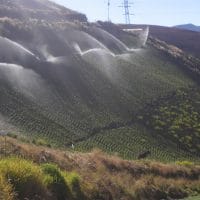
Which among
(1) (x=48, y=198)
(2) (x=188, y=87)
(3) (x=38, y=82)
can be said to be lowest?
(2) (x=188, y=87)

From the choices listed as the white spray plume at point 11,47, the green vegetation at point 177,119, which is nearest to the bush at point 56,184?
the green vegetation at point 177,119

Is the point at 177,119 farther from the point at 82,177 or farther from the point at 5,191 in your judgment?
the point at 5,191

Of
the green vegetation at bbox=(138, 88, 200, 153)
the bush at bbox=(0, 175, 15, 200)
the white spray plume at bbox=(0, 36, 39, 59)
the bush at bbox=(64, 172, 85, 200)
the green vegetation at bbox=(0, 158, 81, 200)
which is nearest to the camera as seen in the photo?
the bush at bbox=(0, 175, 15, 200)

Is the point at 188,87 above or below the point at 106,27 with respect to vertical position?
below

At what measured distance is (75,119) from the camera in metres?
68.6

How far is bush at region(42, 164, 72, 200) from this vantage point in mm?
21939

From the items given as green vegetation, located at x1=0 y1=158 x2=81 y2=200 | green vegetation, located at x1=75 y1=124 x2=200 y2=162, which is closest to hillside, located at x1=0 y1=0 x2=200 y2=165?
green vegetation, located at x1=75 y1=124 x2=200 y2=162

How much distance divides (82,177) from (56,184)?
229 inches

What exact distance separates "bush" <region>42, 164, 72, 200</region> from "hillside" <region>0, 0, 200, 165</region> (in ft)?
83.6

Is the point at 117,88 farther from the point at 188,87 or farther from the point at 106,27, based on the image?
the point at 106,27

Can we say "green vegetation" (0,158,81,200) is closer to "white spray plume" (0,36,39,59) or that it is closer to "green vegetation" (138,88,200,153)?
"green vegetation" (138,88,200,153)

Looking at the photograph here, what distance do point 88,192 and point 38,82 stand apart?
165 feet

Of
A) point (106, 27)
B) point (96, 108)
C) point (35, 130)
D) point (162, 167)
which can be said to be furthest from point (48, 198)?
point (106, 27)

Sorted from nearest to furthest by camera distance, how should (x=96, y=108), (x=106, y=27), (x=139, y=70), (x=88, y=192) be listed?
1. (x=88, y=192)
2. (x=96, y=108)
3. (x=139, y=70)
4. (x=106, y=27)
